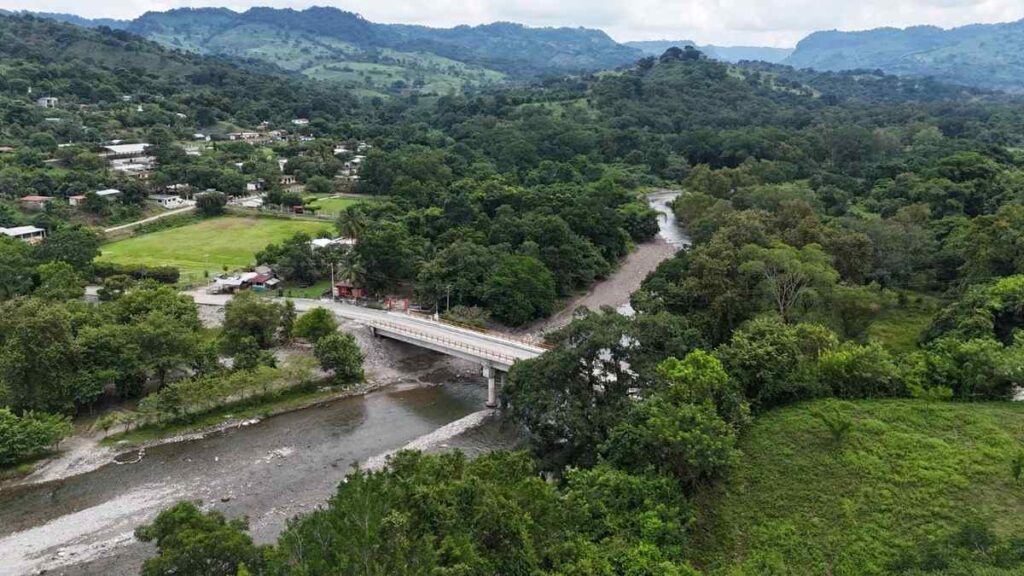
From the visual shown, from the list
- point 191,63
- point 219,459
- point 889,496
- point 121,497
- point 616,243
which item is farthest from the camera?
point 191,63

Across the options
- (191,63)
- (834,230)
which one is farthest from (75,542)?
(191,63)

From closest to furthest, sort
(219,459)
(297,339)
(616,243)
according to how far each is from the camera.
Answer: (219,459) → (297,339) → (616,243)

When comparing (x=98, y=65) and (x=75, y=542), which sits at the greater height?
(x=98, y=65)

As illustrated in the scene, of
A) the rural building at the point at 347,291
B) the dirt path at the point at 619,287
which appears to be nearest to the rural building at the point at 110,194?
the rural building at the point at 347,291

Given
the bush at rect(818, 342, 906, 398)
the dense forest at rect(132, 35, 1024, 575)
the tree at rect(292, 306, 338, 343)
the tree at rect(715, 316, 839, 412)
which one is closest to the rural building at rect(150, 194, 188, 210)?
the dense forest at rect(132, 35, 1024, 575)

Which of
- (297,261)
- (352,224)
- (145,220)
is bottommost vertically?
(145,220)

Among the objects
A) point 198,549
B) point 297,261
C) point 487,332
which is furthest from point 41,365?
point 297,261

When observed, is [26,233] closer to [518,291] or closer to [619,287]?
[518,291]

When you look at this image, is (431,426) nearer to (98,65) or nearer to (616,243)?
(616,243)
